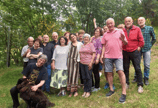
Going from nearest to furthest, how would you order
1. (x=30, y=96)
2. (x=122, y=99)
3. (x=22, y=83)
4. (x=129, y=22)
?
(x=30, y=96) < (x=22, y=83) < (x=122, y=99) < (x=129, y=22)

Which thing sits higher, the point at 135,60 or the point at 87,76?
the point at 135,60

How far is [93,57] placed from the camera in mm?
3859

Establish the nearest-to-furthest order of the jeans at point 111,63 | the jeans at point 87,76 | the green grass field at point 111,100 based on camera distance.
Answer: the green grass field at point 111,100
the jeans at point 111,63
the jeans at point 87,76

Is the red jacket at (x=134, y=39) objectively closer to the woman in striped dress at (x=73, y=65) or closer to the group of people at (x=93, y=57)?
the group of people at (x=93, y=57)

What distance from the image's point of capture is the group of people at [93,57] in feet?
10.7

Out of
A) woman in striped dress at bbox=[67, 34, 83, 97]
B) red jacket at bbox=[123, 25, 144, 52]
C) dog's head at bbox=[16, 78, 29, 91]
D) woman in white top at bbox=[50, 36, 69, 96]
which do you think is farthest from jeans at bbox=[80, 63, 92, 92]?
dog's head at bbox=[16, 78, 29, 91]

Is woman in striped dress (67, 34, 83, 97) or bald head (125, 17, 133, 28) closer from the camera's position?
bald head (125, 17, 133, 28)

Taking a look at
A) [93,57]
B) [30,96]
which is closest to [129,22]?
[93,57]

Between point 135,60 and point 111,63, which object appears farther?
point 135,60

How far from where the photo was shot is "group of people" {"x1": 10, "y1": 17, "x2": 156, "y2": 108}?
129 inches

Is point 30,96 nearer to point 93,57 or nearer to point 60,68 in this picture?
point 60,68

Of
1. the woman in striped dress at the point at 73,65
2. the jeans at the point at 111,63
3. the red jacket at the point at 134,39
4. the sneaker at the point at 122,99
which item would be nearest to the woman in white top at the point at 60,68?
the woman in striped dress at the point at 73,65

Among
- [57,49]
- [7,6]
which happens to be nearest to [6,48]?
[7,6]

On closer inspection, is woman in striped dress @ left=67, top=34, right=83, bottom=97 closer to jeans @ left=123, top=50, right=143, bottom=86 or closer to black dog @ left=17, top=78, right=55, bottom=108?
black dog @ left=17, top=78, right=55, bottom=108
